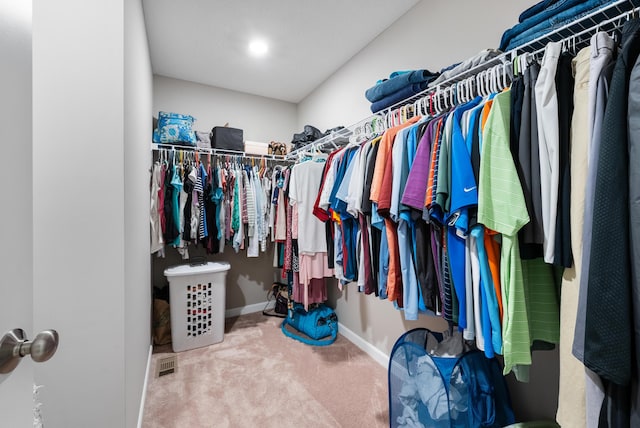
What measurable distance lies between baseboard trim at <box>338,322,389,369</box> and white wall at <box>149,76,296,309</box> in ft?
3.91

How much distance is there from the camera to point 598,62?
71 centimetres

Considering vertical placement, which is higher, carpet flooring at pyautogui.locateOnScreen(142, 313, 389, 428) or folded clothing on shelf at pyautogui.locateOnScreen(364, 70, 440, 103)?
folded clothing on shelf at pyautogui.locateOnScreen(364, 70, 440, 103)

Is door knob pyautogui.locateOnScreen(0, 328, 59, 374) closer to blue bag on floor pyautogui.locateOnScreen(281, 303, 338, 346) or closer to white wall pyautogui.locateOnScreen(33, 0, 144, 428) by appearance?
white wall pyautogui.locateOnScreen(33, 0, 144, 428)

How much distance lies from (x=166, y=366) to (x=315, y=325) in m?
1.22

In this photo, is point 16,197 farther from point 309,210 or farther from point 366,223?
point 309,210

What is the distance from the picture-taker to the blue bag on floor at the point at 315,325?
2.50 meters

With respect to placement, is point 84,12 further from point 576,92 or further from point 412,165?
point 576,92

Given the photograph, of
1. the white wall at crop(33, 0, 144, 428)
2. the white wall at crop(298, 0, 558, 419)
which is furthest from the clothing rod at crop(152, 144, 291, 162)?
the white wall at crop(33, 0, 144, 428)

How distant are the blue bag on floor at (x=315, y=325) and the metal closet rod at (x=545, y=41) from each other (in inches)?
69.8

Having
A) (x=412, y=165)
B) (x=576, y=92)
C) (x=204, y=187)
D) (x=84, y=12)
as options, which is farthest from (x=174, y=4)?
(x=576, y=92)

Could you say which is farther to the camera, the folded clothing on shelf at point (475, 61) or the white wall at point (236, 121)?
the white wall at point (236, 121)

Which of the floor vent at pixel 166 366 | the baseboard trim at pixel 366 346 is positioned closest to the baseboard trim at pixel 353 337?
the baseboard trim at pixel 366 346

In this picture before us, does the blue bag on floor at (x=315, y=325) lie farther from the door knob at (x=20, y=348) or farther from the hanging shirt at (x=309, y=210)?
the door knob at (x=20, y=348)

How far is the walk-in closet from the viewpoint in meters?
0.61
